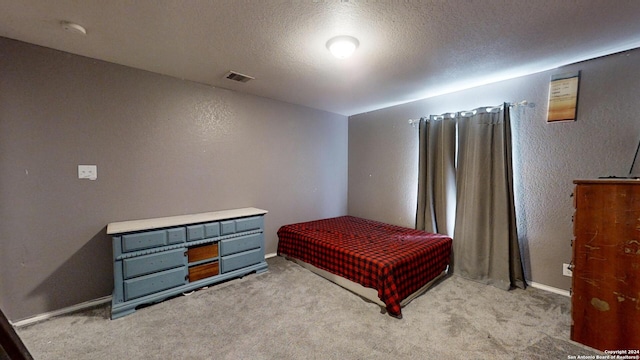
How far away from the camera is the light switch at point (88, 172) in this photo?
2193 mm

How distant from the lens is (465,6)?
5.02 ft

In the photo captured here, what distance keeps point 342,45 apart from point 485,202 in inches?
89.2

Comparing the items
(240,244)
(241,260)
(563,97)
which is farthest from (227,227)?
(563,97)

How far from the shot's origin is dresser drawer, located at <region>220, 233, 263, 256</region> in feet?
8.66

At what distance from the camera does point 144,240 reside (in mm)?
2164

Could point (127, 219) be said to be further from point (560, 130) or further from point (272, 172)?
point (560, 130)

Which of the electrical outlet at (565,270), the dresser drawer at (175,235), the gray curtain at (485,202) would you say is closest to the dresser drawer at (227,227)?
the dresser drawer at (175,235)

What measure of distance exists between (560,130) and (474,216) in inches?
44.9

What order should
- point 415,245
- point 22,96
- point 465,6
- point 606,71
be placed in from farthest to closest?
point 415,245, point 606,71, point 22,96, point 465,6

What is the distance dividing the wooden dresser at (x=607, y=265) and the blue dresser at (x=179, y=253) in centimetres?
281

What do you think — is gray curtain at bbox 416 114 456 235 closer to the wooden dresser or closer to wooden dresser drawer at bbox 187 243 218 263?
the wooden dresser

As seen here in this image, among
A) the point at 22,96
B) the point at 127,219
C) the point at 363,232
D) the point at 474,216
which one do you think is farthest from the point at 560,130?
the point at 22,96

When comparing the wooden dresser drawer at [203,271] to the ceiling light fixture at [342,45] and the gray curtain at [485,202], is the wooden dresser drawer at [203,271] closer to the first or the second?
the ceiling light fixture at [342,45]

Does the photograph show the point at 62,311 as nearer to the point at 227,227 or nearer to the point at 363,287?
the point at 227,227
